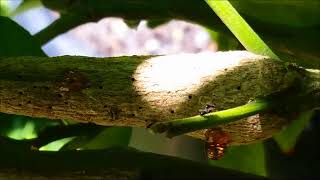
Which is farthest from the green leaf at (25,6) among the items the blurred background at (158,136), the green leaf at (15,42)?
the green leaf at (15,42)

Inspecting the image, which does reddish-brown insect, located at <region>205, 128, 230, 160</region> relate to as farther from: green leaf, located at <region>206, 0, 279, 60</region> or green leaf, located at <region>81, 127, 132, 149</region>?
green leaf, located at <region>81, 127, 132, 149</region>

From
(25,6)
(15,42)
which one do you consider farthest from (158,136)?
(15,42)

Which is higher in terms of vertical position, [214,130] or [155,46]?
[155,46]

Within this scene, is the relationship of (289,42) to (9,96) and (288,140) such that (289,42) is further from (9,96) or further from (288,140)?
(9,96)

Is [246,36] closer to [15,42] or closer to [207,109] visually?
[207,109]

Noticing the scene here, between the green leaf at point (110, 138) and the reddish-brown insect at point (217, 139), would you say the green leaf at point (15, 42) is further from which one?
the reddish-brown insect at point (217, 139)

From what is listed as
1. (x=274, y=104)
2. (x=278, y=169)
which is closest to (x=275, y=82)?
(x=274, y=104)
